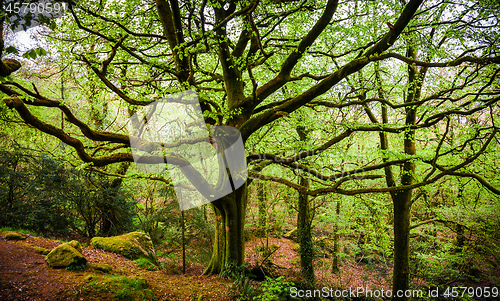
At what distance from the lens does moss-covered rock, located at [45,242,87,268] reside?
4410 mm

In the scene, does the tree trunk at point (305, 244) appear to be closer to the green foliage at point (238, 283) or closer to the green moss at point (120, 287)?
the green foliage at point (238, 283)

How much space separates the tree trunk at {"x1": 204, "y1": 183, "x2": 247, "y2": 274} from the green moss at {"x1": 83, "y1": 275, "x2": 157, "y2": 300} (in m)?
2.19

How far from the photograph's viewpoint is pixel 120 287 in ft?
13.8

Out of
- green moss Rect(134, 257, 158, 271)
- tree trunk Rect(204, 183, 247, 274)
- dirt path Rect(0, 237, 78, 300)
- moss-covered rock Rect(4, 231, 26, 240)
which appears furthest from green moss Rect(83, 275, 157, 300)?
moss-covered rock Rect(4, 231, 26, 240)

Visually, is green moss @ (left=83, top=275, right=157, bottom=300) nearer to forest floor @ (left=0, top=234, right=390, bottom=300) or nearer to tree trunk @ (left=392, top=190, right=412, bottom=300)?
forest floor @ (left=0, top=234, right=390, bottom=300)

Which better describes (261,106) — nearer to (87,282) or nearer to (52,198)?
(87,282)

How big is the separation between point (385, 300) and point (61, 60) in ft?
45.9

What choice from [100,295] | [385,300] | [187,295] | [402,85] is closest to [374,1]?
[402,85]

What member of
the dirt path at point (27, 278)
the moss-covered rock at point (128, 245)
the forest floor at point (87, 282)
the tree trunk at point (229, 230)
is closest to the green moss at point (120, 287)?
the forest floor at point (87, 282)

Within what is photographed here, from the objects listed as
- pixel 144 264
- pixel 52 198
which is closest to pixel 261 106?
pixel 144 264

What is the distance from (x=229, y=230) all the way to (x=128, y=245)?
3201 millimetres

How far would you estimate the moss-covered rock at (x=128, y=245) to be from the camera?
662 centimetres

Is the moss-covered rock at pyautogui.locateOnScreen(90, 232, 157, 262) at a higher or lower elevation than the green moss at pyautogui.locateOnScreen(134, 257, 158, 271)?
higher

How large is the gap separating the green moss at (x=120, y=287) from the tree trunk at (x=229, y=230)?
2.19 m
